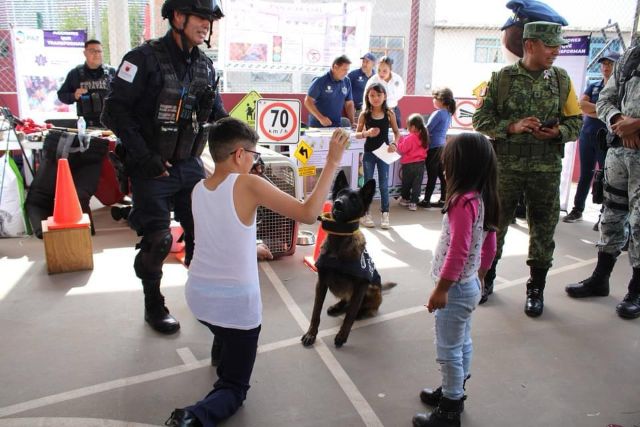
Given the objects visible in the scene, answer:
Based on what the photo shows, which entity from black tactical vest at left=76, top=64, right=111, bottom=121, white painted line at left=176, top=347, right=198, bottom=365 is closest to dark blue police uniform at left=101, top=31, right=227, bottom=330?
white painted line at left=176, top=347, right=198, bottom=365

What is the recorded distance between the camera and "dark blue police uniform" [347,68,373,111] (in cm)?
786

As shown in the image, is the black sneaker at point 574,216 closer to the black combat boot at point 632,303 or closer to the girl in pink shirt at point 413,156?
the girl in pink shirt at point 413,156

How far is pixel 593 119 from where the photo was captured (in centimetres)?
624

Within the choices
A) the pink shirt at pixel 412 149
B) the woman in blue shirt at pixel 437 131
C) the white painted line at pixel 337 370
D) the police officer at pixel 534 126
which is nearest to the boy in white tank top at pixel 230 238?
the white painted line at pixel 337 370

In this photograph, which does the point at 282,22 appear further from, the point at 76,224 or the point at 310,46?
the point at 76,224

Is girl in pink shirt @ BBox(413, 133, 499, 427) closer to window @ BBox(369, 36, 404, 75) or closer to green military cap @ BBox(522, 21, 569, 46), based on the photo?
green military cap @ BBox(522, 21, 569, 46)

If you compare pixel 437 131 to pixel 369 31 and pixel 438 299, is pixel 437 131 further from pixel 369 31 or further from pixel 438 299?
pixel 438 299

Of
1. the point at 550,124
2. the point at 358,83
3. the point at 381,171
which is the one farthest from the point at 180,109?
the point at 358,83

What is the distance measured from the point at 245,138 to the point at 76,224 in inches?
108

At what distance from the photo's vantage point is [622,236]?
4.04 meters

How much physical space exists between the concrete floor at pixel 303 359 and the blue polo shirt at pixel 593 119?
2.44 meters

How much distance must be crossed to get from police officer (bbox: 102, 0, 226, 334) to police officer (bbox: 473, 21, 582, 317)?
1.96 m

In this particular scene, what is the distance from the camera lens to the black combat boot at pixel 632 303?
12.4 feet

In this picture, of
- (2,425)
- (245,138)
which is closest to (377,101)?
(245,138)
